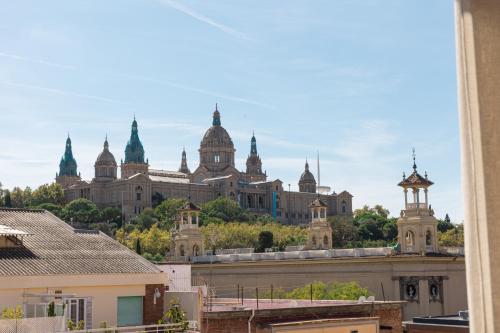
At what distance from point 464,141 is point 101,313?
15.5 meters

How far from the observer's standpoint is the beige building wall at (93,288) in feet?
57.5

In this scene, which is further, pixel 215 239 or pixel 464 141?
pixel 215 239

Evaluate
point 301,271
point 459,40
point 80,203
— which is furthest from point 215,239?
point 459,40

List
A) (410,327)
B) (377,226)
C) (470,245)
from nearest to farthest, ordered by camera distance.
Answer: (470,245)
(410,327)
(377,226)

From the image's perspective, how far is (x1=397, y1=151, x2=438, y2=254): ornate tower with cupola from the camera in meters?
54.3

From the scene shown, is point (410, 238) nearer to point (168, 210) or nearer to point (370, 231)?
point (370, 231)

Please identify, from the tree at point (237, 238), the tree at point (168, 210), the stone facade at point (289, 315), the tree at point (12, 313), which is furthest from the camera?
the tree at point (168, 210)

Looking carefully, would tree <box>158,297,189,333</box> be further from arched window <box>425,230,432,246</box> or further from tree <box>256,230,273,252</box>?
tree <box>256,230,273,252</box>

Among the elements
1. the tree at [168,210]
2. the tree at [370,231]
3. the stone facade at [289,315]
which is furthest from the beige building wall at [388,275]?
the tree at [168,210]

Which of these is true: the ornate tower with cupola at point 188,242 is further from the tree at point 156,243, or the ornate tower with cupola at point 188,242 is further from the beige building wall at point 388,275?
the tree at point 156,243

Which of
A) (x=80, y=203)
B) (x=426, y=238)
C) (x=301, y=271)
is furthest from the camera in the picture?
(x=80, y=203)

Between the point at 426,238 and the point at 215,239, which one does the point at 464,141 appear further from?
the point at 215,239

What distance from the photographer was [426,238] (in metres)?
54.6

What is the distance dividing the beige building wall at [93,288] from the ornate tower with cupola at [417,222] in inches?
1461
